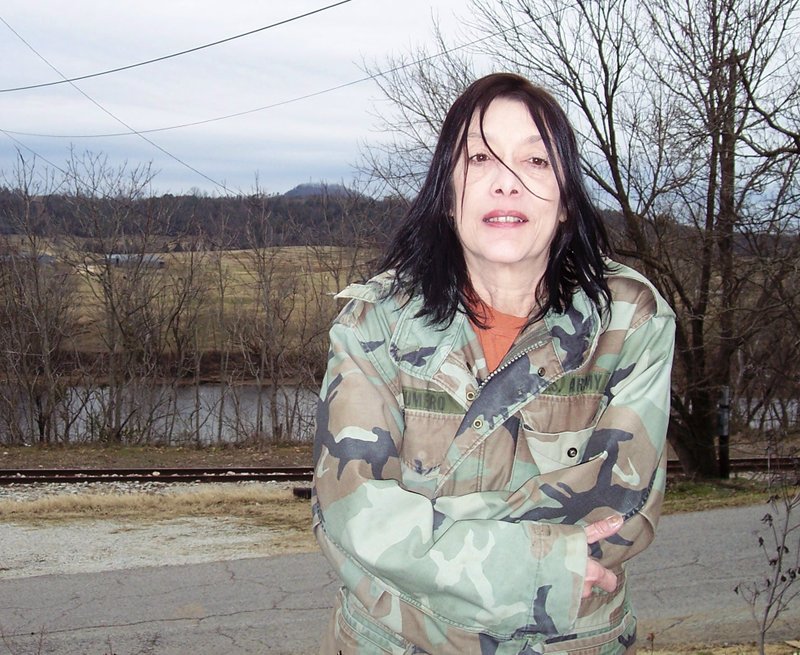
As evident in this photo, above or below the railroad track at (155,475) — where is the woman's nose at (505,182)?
above

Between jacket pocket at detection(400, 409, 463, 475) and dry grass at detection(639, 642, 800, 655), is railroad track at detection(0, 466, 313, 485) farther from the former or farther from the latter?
jacket pocket at detection(400, 409, 463, 475)

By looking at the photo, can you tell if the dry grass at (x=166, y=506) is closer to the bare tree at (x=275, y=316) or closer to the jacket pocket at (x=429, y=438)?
the jacket pocket at (x=429, y=438)

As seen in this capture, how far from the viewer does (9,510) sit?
37.4 ft

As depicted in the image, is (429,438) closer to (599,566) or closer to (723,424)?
(599,566)

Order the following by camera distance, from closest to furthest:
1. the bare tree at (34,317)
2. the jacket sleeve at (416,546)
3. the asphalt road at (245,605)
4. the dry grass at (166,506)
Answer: the jacket sleeve at (416,546), the asphalt road at (245,605), the dry grass at (166,506), the bare tree at (34,317)

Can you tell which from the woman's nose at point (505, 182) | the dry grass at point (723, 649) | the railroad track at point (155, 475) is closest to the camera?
the woman's nose at point (505, 182)

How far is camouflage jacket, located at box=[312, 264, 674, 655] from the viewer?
163 cm

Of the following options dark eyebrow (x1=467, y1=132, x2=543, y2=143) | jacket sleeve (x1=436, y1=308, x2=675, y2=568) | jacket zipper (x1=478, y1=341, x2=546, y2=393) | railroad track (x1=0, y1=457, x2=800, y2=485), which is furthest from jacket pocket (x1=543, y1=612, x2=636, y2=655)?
railroad track (x1=0, y1=457, x2=800, y2=485)

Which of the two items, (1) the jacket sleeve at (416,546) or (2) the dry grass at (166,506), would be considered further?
(2) the dry grass at (166,506)

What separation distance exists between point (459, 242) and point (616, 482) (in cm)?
67

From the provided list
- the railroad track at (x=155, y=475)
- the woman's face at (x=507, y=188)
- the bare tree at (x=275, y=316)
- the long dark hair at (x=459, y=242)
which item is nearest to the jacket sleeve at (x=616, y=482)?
the long dark hair at (x=459, y=242)

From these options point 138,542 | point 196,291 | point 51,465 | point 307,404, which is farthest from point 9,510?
point 196,291

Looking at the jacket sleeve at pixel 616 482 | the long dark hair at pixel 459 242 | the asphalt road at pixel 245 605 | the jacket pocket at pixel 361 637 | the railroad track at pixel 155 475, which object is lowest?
the railroad track at pixel 155 475

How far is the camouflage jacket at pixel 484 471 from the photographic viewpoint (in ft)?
5.35
